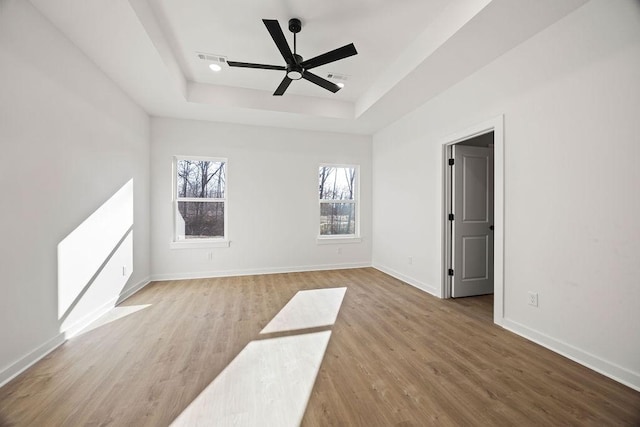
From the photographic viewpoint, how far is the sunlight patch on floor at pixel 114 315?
267 centimetres

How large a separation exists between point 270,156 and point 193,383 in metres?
3.90

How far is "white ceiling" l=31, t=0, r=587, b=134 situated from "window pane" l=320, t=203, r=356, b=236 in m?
2.08

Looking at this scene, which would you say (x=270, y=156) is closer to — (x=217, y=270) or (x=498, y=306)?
(x=217, y=270)

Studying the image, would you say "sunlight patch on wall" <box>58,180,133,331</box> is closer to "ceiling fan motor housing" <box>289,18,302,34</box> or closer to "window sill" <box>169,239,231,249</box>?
"window sill" <box>169,239,231,249</box>

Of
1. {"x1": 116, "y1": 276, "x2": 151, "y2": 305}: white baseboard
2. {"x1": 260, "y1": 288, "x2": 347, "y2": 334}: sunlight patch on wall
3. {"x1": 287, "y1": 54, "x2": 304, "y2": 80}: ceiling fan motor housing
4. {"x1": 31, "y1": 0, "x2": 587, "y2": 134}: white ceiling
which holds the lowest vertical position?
{"x1": 260, "y1": 288, "x2": 347, "y2": 334}: sunlight patch on wall

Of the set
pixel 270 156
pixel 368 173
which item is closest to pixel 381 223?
pixel 368 173

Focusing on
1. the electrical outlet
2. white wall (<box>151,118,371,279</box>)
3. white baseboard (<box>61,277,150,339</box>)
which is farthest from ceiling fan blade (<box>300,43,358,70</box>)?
white baseboard (<box>61,277,150,339</box>)

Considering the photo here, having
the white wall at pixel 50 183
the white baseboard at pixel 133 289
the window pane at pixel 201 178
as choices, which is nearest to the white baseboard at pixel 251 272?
the white baseboard at pixel 133 289

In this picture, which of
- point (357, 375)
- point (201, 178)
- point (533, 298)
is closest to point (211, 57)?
point (201, 178)

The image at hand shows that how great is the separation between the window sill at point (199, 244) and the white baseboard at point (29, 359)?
2.21m

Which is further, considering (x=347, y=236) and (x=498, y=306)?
(x=347, y=236)

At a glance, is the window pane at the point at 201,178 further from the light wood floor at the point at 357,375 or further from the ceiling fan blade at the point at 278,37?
the ceiling fan blade at the point at 278,37

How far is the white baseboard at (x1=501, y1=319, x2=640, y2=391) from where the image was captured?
1773mm

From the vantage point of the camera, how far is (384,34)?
111 inches
